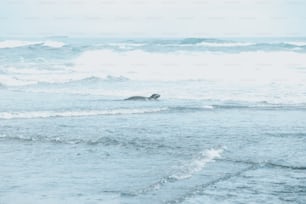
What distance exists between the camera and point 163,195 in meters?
6.74

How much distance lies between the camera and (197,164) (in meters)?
8.45

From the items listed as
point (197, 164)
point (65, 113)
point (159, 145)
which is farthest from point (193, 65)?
point (197, 164)

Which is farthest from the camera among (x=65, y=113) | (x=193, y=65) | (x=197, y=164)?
(x=193, y=65)

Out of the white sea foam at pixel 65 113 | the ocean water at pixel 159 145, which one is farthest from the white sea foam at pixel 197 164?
the white sea foam at pixel 65 113

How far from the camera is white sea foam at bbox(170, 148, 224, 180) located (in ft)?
25.4

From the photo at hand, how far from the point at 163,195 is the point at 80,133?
5.03m

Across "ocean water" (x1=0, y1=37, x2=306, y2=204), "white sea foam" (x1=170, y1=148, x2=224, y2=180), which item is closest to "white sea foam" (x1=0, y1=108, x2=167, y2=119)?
"ocean water" (x1=0, y1=37, x2=306, y2=204)

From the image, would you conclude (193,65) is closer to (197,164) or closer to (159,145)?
(159,145)

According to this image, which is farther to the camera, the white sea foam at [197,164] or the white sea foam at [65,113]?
the white sea foam at [65,113]

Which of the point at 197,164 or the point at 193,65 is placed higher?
the point at 193,65

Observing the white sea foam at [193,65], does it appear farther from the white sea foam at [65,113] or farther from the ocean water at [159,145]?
the white sea foam at [65,113]

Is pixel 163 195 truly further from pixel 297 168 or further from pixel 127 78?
pixel 127 78

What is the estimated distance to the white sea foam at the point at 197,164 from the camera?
25.4 feet

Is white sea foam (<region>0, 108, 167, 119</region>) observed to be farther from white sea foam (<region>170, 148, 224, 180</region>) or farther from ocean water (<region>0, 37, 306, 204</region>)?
white sea foam (<region>170, 148, 224, 180</region>)
